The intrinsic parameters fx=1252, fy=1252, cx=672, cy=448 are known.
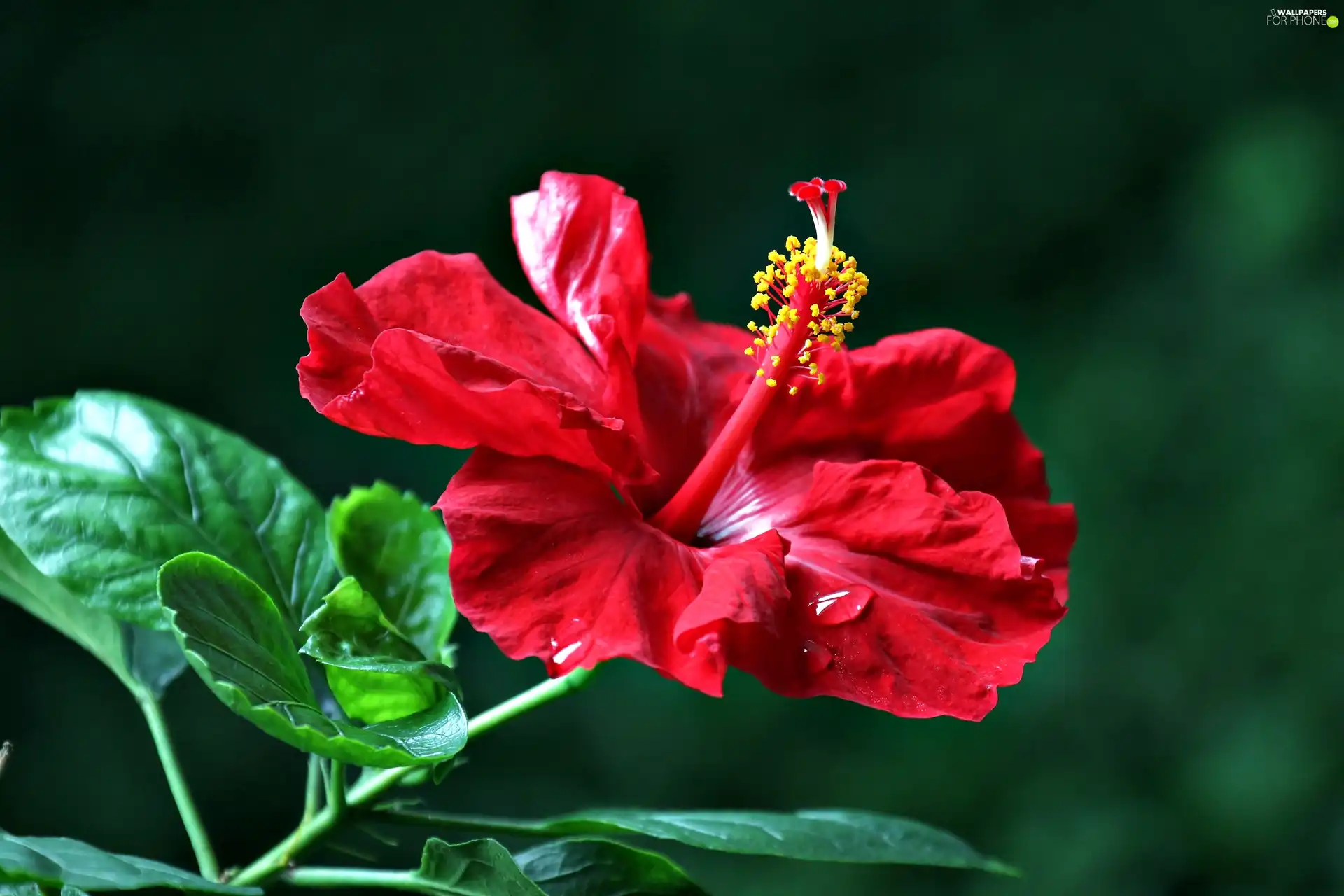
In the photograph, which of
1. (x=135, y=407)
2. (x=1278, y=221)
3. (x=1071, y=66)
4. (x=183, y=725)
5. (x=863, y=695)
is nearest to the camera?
(x=863, y=695)

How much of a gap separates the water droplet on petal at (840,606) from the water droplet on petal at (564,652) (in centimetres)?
11

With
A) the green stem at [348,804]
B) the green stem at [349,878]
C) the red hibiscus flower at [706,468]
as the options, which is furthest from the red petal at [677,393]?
the green stem at [349,878]

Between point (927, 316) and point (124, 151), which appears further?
point (927, 316)

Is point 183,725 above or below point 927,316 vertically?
below

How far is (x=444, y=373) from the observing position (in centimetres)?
52

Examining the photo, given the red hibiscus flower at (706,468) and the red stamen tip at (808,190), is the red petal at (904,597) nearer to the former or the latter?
the red hibiscus flower at (706,468)

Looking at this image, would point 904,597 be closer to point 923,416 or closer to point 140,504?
point 923,416

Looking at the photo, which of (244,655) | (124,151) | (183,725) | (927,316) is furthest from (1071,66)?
(244,655)

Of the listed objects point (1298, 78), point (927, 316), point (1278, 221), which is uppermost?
point (1298, 78)

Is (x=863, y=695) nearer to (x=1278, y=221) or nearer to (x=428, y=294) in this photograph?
(x=428, y=294)

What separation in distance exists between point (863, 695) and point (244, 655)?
0.25m

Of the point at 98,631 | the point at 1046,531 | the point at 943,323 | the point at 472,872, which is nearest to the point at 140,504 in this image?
the point at 98,631

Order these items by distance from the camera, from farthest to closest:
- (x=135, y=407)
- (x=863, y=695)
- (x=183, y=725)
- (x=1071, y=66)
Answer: (x=1071, y=66) < (x=183, y=725) < (x=135, y=407) < (x=863, y=695)

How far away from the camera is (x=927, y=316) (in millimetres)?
1933
